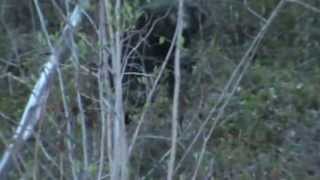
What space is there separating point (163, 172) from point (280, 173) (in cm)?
86

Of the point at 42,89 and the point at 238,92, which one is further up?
the point at 42,89

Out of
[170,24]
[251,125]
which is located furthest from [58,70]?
[170,24]

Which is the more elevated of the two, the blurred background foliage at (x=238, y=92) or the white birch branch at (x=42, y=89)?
the white birch branch at (x=42, y=89)

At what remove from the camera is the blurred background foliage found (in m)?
4.88

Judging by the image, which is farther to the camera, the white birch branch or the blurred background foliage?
the blurred background foliage

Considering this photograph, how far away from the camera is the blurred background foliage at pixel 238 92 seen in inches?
192

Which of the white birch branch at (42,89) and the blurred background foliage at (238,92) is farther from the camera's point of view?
the blurred background foliage at (238,92)

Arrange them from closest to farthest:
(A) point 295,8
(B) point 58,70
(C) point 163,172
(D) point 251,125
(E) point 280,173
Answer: (B) point 58,70, (C) point 163,172, (E) point 280,173, (D) point 251,125, (A) point 295,8

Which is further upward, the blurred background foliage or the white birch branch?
the white birch branch

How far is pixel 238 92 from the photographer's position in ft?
19.7

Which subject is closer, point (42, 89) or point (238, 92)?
point (42, 89)

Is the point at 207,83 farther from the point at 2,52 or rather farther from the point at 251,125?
the point at 2,52

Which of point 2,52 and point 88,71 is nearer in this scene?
point 88,71

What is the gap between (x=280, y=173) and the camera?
5.31 m
